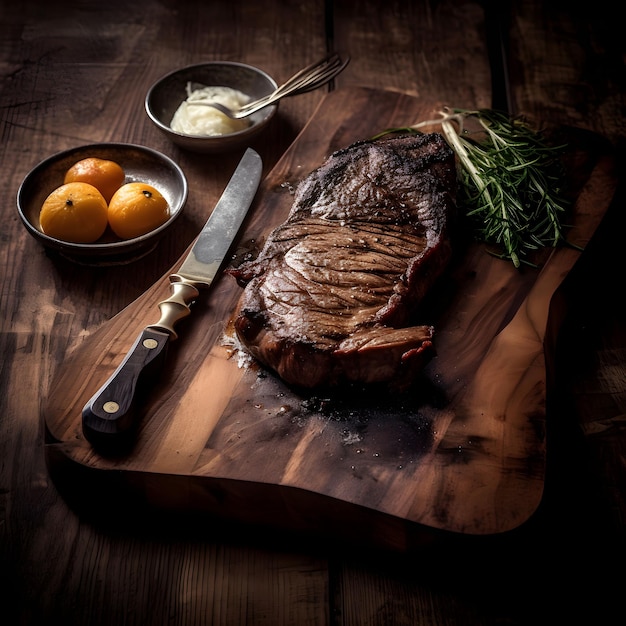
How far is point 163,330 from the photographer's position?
2473 millimetres

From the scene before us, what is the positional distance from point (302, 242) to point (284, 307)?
1.04ft

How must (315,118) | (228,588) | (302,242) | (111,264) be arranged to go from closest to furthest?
(228,588) → (302,242) → (111,264) → (315,118)

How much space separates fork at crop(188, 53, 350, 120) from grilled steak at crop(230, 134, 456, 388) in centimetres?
65

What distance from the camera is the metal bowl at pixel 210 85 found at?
3.43m

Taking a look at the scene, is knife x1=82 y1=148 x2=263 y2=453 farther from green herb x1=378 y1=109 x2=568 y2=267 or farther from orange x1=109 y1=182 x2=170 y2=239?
green herb x1=378 y1=109 x2=568 y2=267

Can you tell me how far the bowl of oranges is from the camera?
2902mm

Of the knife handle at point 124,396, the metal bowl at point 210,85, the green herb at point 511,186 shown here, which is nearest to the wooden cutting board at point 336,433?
the knife handle at point 124,396

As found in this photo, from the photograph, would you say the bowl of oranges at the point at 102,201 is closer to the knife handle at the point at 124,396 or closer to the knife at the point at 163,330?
the knife at the point at 163,330

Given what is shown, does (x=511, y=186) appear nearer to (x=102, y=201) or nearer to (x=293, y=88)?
(x=293, y=88)

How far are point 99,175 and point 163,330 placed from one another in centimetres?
101

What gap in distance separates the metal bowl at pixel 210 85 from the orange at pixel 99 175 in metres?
0.39

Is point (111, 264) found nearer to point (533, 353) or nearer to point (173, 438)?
point (173, 438)

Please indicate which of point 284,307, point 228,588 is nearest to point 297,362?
point 284,307

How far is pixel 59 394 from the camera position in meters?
2.38
